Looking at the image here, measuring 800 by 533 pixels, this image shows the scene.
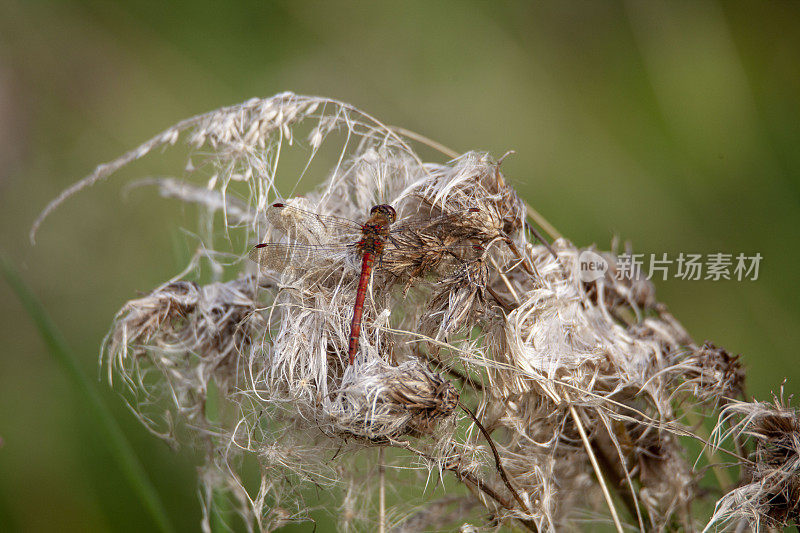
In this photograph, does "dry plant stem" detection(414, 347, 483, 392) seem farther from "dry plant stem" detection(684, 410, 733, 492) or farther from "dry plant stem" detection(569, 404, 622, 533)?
"dry plant stem" detection(684, 410, 733, 492)

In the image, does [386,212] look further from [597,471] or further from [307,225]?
[597,471]

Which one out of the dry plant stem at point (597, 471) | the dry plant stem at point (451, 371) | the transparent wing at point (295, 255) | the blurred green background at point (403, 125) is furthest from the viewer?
the blurred green background at point (403, 125)

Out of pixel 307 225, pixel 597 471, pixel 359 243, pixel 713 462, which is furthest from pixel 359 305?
pixel 713 462

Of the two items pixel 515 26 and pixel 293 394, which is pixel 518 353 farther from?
pixel 515 26

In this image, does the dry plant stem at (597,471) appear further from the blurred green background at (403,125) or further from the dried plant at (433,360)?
the blurred green background at (403,125)

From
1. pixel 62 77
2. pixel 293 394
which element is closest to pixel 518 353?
pixel 293 394

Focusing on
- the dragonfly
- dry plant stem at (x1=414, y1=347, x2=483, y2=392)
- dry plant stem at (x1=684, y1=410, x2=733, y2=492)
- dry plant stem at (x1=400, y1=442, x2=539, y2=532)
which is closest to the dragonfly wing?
the dragonfly

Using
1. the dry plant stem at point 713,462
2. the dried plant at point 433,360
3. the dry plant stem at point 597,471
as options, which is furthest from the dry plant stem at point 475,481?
the dry plant stem at point 713,462
